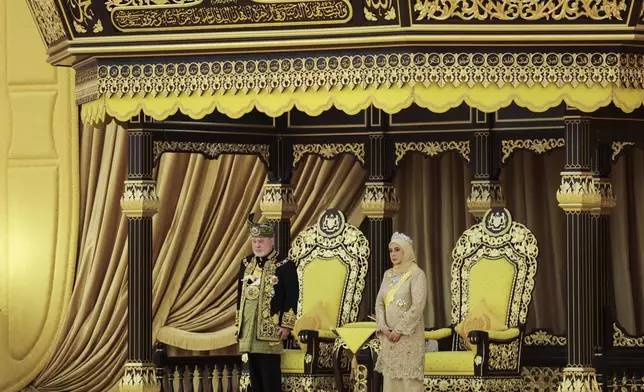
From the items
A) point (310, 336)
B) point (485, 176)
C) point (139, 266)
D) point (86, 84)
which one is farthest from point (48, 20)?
point (485, 176)

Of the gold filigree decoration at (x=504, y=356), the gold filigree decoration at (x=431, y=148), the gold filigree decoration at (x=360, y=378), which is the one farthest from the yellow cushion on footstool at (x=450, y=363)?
the gold filigree decoration at (x=431, y=148)

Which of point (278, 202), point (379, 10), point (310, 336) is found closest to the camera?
point (379, 10)

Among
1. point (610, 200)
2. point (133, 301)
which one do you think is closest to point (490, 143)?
point (610, 200)

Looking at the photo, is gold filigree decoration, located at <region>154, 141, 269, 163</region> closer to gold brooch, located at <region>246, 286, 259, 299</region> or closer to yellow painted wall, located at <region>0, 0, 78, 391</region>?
gold brooch, located at <region>246, 286, 259, 299</region>

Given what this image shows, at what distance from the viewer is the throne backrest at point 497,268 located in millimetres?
11922

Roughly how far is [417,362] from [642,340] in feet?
6.11

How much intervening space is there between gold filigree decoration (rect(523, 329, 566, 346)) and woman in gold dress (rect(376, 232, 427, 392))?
1.72m

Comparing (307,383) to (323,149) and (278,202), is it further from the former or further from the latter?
(323,149)

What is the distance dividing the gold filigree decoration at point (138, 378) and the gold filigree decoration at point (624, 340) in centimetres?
290

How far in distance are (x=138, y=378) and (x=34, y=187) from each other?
11.8ft

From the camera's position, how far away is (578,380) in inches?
436

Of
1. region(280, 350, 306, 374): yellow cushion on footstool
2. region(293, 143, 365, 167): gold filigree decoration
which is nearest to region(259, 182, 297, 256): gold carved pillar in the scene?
region(293, 143, 365, 167): gold filigree decoration

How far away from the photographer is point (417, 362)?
11055 millimetres

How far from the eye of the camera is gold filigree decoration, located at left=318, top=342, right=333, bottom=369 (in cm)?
1198
